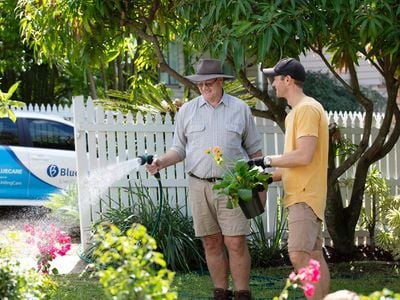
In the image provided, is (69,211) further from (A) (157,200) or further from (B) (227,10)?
(B) (227,10)

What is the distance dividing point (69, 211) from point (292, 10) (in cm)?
485

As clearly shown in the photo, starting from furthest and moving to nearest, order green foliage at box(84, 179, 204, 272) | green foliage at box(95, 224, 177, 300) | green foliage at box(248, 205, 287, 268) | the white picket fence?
the white picket fence → green foliage at box(248, 205, 287, 268) → green foliage at box(84, 179, 204, 272) → green foliage at box(95, 224, 177, 300)

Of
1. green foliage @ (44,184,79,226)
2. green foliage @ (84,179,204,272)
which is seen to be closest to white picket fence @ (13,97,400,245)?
green foliage @ (84,179,204,272)

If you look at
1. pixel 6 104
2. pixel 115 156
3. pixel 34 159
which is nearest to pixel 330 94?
pixel 34 159

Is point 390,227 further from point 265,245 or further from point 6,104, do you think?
point 6,104

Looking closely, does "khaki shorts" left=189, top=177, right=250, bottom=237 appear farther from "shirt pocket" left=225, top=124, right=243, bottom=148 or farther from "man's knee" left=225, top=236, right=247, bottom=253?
"shirt pocket" left=225, top=124, right=243, bottom=148

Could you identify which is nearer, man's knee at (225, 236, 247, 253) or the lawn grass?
man's knee at (225, 236, 247, 253)

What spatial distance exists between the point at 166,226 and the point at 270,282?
3.89ft

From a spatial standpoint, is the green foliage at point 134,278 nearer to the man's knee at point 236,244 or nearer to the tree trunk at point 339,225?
the man's knee at point 236,244

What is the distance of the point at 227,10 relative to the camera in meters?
6.75

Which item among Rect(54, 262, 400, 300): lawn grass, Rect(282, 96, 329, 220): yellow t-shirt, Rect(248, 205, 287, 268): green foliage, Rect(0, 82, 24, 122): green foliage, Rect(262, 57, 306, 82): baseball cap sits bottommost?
Rect(54, 262, 400, 300): lawn grass

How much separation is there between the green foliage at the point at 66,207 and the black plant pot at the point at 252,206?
473 cm

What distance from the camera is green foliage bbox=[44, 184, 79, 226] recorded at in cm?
1048

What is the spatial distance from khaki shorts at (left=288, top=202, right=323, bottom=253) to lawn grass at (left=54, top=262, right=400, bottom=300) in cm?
140
